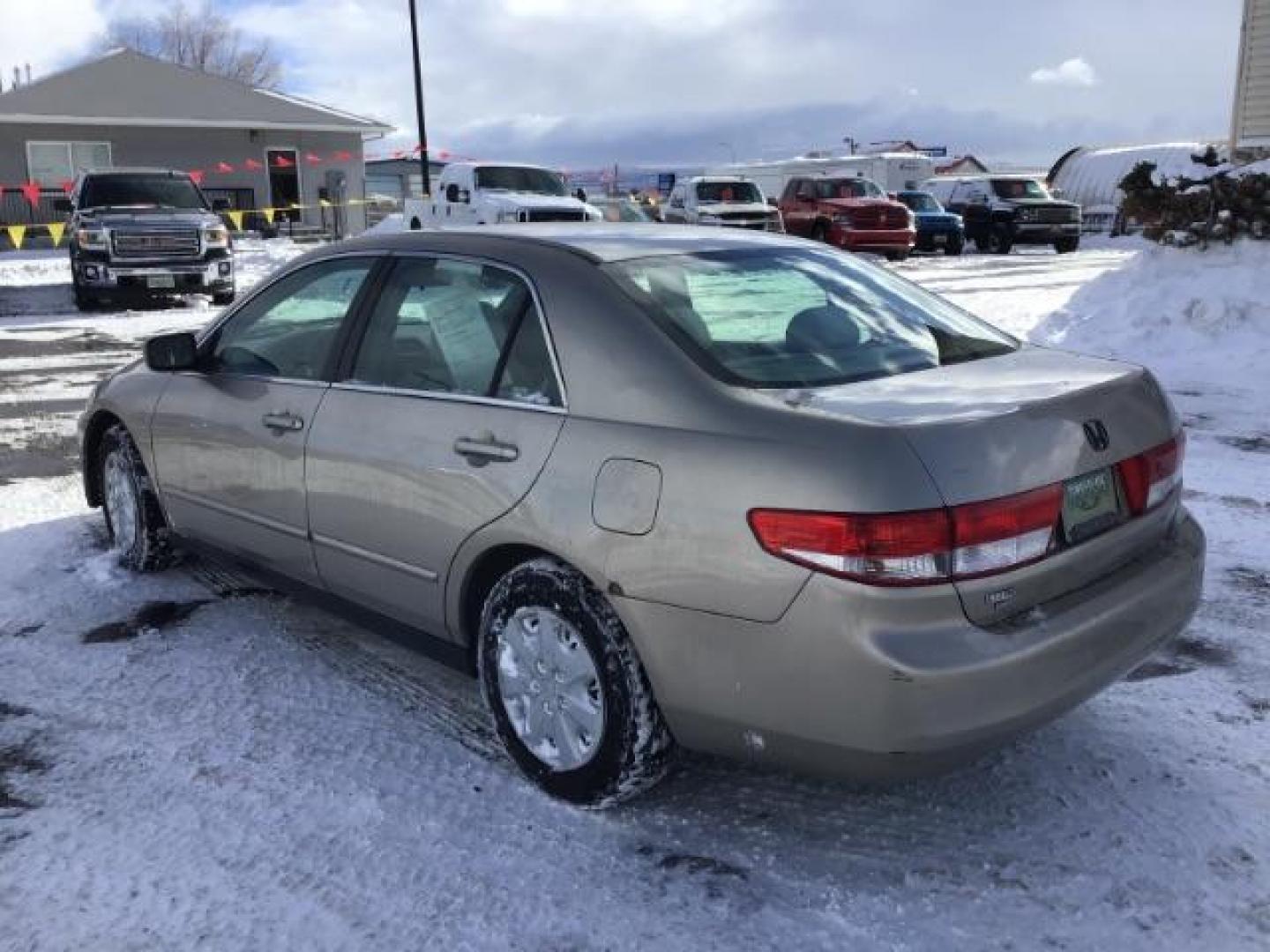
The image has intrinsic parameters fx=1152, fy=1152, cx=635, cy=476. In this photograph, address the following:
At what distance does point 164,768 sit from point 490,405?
4.73ft

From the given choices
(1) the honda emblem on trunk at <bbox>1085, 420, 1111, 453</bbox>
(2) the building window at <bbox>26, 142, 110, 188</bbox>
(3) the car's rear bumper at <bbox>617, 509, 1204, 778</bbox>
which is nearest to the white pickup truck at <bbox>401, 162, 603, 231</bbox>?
(2) the building window at <bbox>26, 142, 110, 188</bbox>

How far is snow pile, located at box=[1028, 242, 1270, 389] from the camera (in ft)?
31.0

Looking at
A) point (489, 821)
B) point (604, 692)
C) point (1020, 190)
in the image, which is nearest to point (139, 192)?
point (489, 821)

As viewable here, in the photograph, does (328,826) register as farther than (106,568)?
No

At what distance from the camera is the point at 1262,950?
254 cm

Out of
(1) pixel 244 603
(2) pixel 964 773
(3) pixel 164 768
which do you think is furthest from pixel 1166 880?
(1) pixel 244 603

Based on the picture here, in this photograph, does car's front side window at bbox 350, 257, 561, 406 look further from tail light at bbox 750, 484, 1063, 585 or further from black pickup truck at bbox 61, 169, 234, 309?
black pickup truck at bbox 61, 169, 234, 309

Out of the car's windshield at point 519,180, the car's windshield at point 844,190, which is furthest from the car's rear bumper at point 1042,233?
the car's windshield at point 519,180

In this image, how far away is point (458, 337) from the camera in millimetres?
3488

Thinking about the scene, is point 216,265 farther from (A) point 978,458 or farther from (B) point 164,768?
(A) point 978,458

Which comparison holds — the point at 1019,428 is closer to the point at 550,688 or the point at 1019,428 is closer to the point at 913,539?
the point at 913,539

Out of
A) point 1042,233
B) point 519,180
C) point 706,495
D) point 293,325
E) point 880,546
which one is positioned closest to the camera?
point 880,546

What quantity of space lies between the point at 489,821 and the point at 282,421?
160 centimetres

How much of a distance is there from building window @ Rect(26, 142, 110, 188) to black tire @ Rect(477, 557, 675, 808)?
2954 cm
